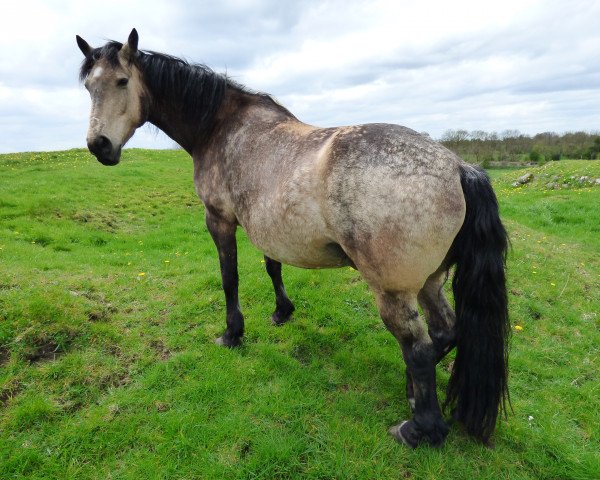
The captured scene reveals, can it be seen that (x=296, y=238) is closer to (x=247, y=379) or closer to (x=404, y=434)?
(x=247, y=379)

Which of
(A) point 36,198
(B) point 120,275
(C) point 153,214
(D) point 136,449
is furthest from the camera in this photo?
(C) point 153,214

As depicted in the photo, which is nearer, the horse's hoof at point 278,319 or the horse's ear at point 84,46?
the horse's ear at point 84,46

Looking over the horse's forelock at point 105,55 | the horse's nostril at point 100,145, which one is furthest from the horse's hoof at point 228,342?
the horse's forelock at point 105,55

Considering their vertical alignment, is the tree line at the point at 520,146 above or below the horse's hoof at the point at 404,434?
above

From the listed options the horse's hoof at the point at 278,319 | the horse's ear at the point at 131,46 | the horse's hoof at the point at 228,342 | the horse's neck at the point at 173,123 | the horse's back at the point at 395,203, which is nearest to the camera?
the horse's back at the point at 395,203

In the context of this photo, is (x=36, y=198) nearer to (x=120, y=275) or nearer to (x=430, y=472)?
(x=120, y=275)

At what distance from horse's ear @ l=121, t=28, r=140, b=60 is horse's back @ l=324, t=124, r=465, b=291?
2278 mm

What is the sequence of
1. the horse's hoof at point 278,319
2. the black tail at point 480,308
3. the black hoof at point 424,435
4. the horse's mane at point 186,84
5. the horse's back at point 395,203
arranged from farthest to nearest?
the horse's hoof at point 278,319, the horse's mane at point 186,84, the black hoof at point 424,435, the black tail at point 480,308, the horse's back at point 395,203

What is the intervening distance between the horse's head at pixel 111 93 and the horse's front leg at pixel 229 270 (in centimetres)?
112

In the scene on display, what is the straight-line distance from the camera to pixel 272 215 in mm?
3104

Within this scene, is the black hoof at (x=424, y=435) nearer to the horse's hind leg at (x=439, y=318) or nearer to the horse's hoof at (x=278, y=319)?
the horse's hind leg at (x=439, y=318)

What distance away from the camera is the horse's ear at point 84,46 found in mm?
3534

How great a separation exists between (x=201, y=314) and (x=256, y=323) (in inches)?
29.7

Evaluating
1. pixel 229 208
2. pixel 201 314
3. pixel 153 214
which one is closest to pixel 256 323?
pixel 201 314
